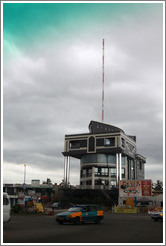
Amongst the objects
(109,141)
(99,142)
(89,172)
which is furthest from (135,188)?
(89,172)

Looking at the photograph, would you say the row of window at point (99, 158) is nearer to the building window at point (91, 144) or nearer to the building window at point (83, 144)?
the building window at point (91, 144)

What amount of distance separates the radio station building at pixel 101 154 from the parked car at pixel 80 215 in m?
54.9

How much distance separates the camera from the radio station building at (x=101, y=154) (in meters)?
80.7

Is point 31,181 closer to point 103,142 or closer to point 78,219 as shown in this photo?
point 103,142

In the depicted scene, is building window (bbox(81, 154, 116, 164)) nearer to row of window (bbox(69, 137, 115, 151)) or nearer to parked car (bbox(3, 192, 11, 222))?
row of window (bbox(69, 137, 115, 151))

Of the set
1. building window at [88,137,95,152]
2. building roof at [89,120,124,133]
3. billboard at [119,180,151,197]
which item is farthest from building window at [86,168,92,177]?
billboard at [119,180,151,197]

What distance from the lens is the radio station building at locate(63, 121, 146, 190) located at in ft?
265

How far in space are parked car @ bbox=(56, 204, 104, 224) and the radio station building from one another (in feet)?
180

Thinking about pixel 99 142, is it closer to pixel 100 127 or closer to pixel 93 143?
pixel 93 143

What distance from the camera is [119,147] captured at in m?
79.8

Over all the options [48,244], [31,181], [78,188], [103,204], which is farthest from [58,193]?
[48,244]

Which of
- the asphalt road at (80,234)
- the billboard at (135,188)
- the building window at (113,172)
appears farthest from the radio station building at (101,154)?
the asphalt road at (80,234)

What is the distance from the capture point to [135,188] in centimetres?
6150

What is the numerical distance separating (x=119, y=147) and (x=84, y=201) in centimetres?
1728
